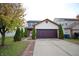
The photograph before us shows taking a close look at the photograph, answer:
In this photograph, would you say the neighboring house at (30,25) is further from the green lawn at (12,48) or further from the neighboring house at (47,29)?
the green lawn at (12,48)

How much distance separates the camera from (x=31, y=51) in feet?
13.0

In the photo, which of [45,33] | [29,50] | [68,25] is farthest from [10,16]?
[68,25]

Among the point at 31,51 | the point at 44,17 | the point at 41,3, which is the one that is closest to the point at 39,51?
the point at 31,51

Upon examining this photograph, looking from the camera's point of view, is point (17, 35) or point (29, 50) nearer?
point (29, 50)

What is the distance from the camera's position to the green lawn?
3844 mm

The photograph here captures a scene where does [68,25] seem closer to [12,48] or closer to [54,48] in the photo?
[54,48]

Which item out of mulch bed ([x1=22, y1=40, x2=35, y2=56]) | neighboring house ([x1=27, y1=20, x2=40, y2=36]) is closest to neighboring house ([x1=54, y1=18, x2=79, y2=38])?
neighboring house ([x1=27, y1=20, x2=40, y2=36])

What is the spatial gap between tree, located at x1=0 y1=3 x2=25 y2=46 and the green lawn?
13 centimetres

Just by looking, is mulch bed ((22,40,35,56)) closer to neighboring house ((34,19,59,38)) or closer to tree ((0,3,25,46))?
neighboring house ((34,19,59,38))

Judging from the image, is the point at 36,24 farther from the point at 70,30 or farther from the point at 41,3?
the point at 70,30

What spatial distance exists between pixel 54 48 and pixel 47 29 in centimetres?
57

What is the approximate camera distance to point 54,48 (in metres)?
4.05

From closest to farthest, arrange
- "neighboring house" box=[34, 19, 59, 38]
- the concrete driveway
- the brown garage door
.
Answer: the concrete driveway < "neighboring house" box=[34, 19, 59, 38] < the brown garage door

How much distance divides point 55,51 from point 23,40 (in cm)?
78
